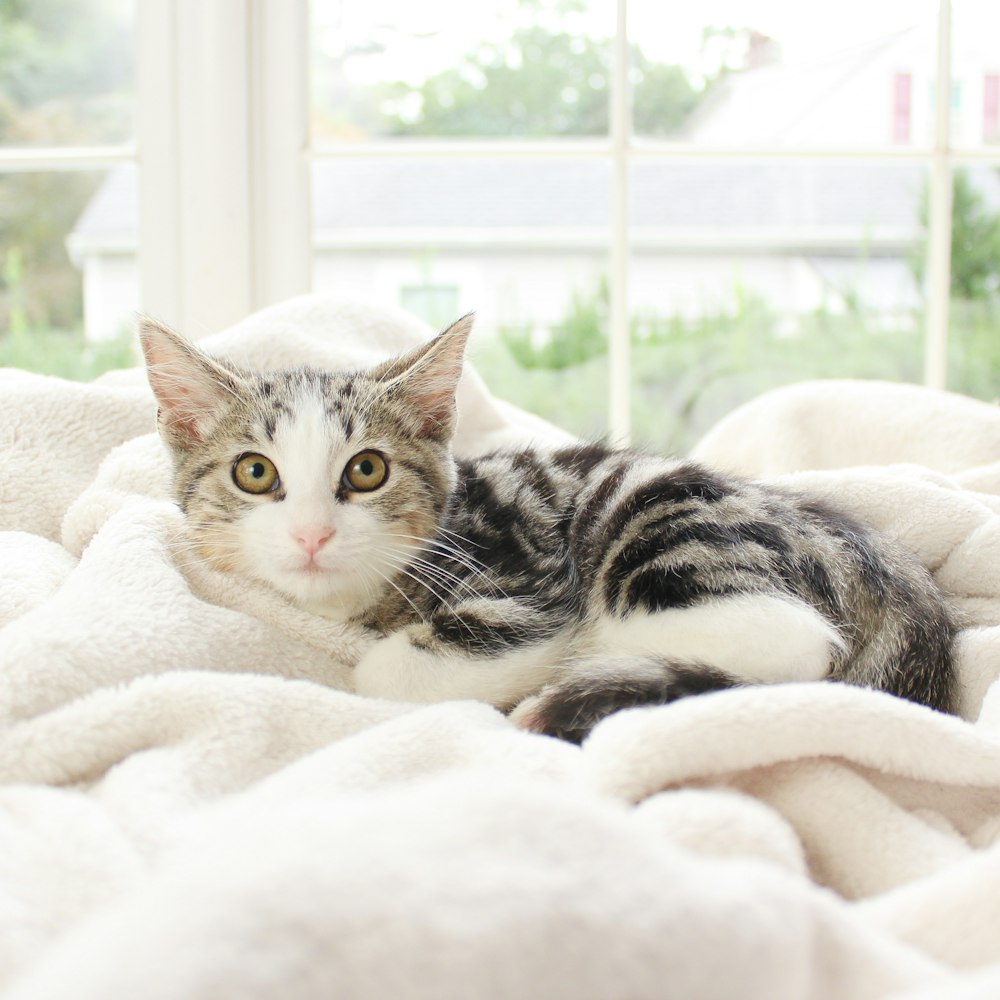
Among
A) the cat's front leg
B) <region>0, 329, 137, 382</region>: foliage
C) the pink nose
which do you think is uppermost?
<region>0, 329, 137, 382</region>: foliage

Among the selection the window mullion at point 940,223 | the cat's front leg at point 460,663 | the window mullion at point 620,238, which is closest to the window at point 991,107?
the window mullion at point 940,223

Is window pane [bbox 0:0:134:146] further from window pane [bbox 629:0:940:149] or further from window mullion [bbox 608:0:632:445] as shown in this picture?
window pane [bbox 629:0:940:149]

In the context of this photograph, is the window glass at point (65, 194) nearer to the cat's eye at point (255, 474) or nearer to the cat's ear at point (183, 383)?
the cat's ear at point (183, 383)

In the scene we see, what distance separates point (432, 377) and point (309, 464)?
218 mm

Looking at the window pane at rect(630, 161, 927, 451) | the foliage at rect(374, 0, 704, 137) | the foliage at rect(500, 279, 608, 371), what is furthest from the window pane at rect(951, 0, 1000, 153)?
the foliage at rect(500, 279, 608, 371)

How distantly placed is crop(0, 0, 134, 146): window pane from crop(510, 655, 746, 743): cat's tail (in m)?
1.68

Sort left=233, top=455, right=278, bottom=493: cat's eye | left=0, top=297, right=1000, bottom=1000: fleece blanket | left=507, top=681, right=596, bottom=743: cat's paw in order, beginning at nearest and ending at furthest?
left=0, top=297, right=1000, bottom=1000: fleece blanket < left=507, top=681, right=596, bottom=743: cat's paw < left=233, top=455, right=278, bottom=493: cat's eye

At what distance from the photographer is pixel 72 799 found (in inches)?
33.2

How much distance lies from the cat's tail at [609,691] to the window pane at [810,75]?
5.03 feet

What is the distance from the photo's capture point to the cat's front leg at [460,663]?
3.84 feet

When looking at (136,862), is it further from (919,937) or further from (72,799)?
(919,937)

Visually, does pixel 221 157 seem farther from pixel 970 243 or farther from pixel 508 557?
pixel 970 243

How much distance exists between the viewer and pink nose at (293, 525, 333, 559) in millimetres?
1169

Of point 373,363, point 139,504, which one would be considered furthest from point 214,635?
point 373,363
